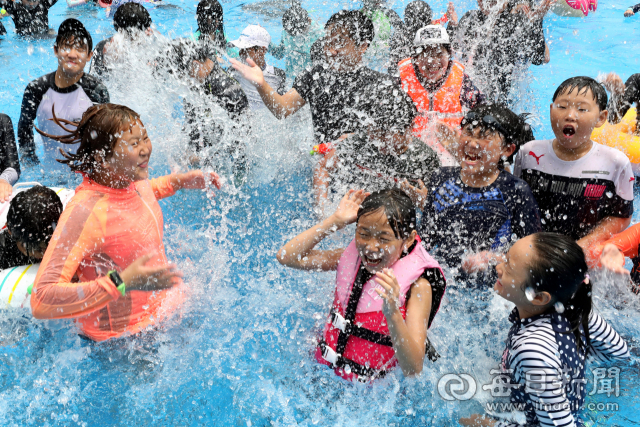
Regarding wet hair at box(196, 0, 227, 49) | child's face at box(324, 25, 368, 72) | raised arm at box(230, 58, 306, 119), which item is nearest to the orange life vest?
child's face at box(324, 25, 368, 72)

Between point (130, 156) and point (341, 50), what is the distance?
225cm

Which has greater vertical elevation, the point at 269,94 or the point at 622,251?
the point at 269,94

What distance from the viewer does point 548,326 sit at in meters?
2.21

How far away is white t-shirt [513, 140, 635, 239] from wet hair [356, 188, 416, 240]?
1.29m

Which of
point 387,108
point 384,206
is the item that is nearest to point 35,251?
point 384,206

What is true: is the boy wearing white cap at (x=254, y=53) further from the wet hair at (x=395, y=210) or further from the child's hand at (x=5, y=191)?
the wet hair at (x=395, y=210)

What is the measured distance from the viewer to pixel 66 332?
10.4 ft

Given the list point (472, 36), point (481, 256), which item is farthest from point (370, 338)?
point (472, 36)

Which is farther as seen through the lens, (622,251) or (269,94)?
(269,94)

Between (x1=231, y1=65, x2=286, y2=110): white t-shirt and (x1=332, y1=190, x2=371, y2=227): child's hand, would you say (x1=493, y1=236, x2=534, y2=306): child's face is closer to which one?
(x1=332, y1=190, x2=371, y2=227): child's hand

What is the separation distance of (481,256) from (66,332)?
277cm

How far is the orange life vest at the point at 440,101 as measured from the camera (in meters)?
4.33

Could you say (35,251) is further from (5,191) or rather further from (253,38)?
(253,38)

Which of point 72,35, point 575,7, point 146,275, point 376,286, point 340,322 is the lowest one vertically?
point 340,322
